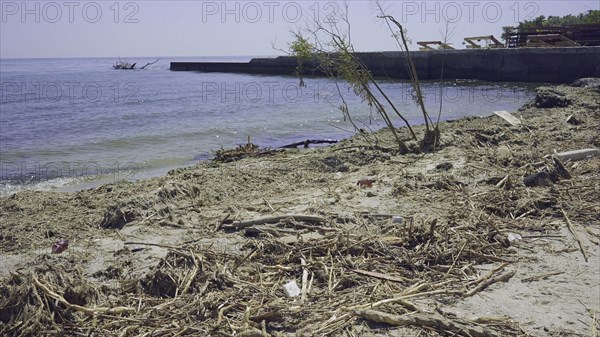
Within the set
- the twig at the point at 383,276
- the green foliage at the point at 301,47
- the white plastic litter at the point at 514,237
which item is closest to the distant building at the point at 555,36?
the green foliage at the point at 301,47

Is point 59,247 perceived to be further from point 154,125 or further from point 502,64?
point 502,64

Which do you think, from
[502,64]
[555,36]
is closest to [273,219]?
[502,64]

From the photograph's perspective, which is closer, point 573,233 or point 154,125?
point 573,233

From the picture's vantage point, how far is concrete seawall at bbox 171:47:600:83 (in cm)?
2947

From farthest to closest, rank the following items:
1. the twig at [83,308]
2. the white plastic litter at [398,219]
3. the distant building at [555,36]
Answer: the distant building at [555,36]
the white plastic litter at [398,219]
the twig at [83,308]

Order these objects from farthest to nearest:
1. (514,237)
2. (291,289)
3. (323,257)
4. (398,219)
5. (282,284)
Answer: (398,219) < (514,237) < (323,257) < (282,284) < (291,289)

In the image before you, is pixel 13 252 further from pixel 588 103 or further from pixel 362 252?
pixel 588 103

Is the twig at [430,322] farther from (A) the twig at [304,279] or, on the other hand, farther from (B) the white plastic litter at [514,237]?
(B) the white plastic litter at [514,237]

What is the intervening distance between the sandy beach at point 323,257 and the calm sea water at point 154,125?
4511 mm

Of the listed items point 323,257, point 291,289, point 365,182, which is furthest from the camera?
point 365,182

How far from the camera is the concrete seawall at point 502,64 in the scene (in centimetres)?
2947

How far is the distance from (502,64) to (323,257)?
105 ft

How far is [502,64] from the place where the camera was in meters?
33.8

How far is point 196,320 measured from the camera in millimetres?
3729
